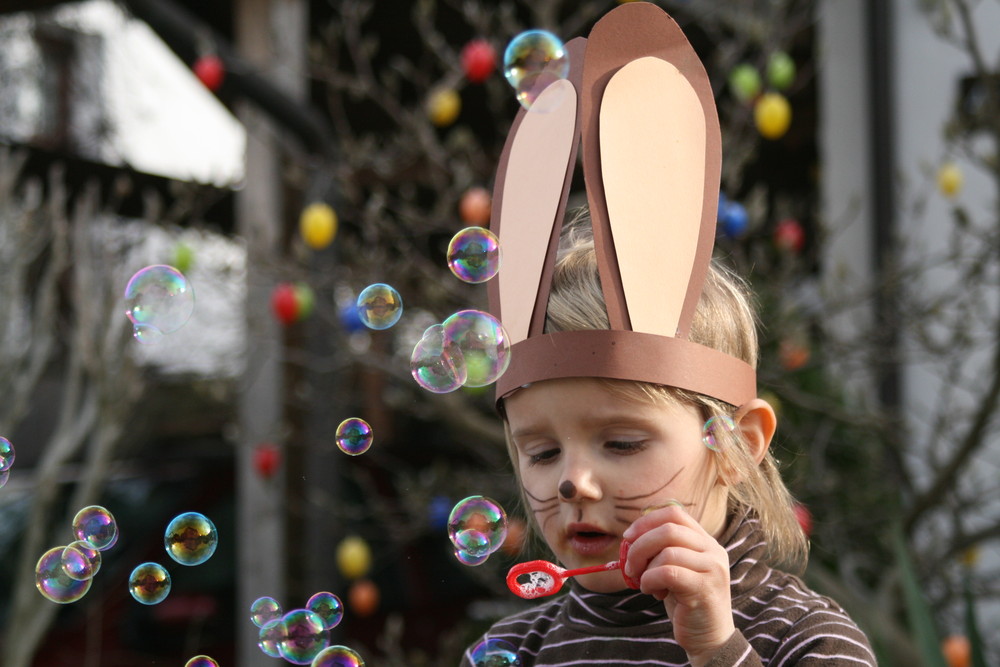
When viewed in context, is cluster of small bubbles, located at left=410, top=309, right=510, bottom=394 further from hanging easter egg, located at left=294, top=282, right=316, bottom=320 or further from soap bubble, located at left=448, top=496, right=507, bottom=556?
hanging easter egg, located at left=294, top=282, right=316, bottom=320

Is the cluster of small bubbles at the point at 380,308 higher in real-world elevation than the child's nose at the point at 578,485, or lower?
higher

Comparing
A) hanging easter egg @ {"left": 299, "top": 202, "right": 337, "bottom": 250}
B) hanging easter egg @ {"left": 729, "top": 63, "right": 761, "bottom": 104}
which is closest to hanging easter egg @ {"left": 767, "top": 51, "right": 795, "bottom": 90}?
hanging easter egg @ {"left": 729, "top": 63, "right": 761, "bottom": 104}

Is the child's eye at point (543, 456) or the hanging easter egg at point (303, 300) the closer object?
the child's eye at point (543, 456)

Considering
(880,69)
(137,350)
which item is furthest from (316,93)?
(880,69)

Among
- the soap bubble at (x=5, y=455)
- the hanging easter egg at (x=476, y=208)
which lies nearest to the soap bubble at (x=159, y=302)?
the soap bubble at (x=5, y=455)

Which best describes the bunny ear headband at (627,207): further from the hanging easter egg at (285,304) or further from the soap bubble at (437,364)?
the hanging easter egg at (285,304)

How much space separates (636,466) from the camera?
1.12 m

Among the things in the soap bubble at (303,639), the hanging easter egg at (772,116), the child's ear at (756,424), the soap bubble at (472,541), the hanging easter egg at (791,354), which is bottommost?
the soap bubble at (303,639)

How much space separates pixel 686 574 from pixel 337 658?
1.93ft

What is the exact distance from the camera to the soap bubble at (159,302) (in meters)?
1.70

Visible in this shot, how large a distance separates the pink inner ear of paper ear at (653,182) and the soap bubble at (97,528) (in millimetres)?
878

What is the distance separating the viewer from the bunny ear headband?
116 centimetres

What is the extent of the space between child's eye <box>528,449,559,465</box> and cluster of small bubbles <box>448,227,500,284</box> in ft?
0.87

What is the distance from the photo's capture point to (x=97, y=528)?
5.16 feet
